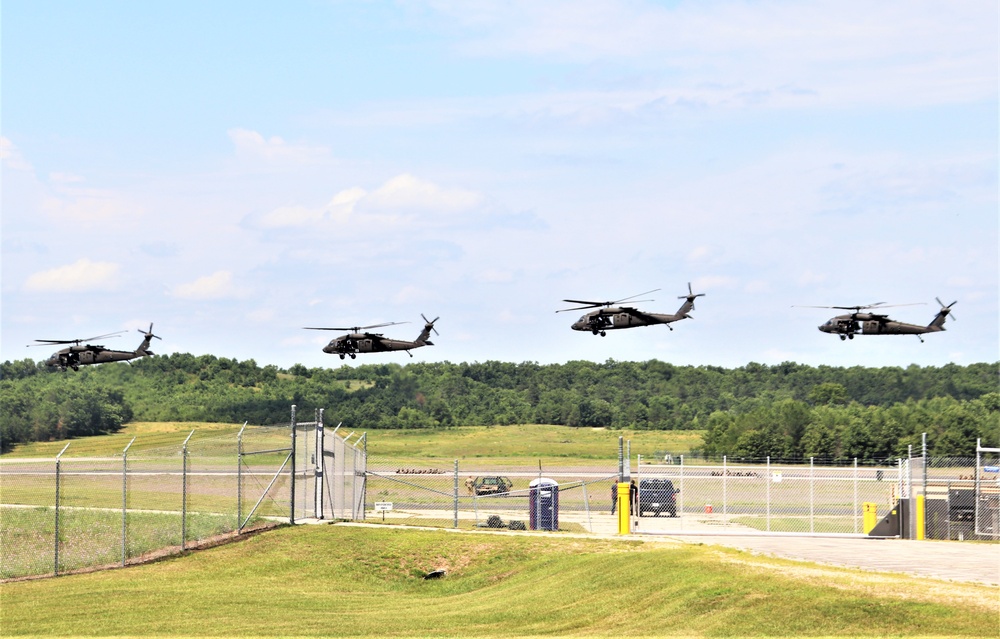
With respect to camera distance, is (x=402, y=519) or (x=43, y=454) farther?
(x=43, y=454)

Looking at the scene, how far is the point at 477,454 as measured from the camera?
330 ft

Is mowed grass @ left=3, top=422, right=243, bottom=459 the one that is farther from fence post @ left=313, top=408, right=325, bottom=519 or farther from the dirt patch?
the dirt patch

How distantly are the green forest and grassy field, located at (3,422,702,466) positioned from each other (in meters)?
2.08

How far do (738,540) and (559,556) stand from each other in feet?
20.1

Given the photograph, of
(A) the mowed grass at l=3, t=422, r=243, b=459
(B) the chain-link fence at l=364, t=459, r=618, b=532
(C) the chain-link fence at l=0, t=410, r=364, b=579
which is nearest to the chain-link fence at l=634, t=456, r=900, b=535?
(B) the chain-link fence at l=364, t=459, r=618, b=532

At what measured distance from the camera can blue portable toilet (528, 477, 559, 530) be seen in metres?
34.3

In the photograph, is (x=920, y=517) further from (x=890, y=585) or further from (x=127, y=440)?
(x=127, y=440)

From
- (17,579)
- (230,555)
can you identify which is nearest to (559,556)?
(230,555)

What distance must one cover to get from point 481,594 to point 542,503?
9747 mm

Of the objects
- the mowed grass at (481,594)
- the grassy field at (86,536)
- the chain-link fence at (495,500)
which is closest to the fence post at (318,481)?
the chain-link fence at (495,500)

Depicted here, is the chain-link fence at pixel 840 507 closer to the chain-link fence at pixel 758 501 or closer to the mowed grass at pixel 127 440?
the chain-link fence at pixel 758 501

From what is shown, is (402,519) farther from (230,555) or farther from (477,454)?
(477,454)

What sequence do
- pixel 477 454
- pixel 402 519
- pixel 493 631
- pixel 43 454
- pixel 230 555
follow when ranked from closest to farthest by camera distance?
pixel 493 631 < pixel 230 555 < pixel 402 519 < pixel 43 454 < pixel 477 454

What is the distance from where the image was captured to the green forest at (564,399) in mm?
89000
